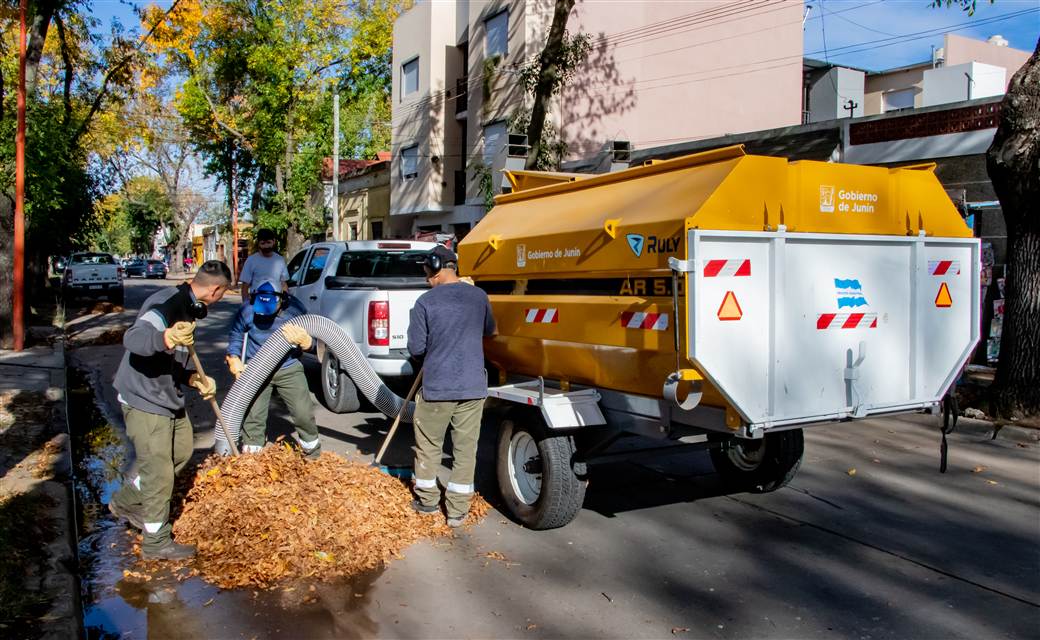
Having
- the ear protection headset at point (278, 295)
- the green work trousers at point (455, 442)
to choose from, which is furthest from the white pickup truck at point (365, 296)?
the green work trousers at point (455, 442)

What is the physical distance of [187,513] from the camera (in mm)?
5473

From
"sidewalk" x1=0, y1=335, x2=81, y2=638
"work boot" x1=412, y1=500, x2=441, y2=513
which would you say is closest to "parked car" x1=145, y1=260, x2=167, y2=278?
"sidewalk" x1=0, y1=335, x2=81, y2=638

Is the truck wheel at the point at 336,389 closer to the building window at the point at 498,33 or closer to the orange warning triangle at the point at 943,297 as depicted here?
the orange warning triangle at the point at 943,297

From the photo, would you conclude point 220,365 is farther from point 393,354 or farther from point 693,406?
point 693,406

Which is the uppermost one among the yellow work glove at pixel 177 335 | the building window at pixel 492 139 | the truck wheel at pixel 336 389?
the building window at pixel 492 139

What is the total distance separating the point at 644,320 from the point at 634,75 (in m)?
21.4

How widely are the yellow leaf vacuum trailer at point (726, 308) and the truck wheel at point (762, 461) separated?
38.3 inches

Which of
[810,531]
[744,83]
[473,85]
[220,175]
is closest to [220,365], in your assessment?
[810,531]

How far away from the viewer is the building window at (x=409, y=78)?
32812mm

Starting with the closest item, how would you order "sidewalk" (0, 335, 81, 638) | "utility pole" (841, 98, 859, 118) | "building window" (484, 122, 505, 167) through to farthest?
"sidewalk" (0, 335, 81, 638)
"utility pole" (841, 98, 859, 118)
"building window" (484, 122, 505, 167)

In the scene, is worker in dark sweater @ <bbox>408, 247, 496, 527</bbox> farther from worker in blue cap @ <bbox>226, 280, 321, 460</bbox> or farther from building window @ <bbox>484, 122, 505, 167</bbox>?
building window @ <bbox>484, 122, 505, 167</bbox>

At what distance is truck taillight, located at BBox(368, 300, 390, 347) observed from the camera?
29.0 feet

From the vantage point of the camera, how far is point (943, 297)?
18.0 feet

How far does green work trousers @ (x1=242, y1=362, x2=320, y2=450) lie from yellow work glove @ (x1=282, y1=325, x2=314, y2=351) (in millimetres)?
561
